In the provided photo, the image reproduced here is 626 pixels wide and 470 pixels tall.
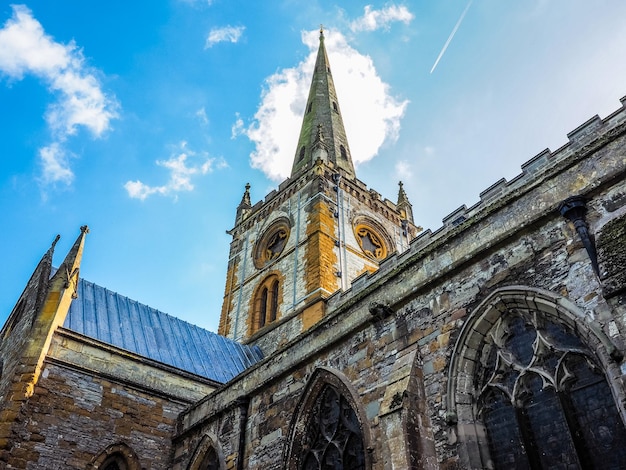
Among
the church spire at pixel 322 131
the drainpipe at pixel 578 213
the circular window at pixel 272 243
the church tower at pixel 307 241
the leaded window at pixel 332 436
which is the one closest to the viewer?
the drainpipe at pixel 578 213

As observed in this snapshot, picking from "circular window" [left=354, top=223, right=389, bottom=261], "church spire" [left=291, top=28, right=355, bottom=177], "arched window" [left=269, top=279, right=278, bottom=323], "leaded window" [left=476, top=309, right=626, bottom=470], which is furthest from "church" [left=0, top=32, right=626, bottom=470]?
"church spire" [left=291, top=28, right=355, bottom=177]

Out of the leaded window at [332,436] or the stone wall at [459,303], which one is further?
the leaded window at [332,436]

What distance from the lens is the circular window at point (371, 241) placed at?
77.5 feet

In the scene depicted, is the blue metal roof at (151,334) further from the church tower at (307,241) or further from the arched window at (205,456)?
the arched window at (205,456)

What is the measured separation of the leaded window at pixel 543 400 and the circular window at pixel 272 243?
1670 cm

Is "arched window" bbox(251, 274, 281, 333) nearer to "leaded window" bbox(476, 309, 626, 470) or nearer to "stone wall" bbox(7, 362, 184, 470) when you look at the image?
"stone wall" bbox(7, 362, 184, 470)

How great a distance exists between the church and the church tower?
157 inches

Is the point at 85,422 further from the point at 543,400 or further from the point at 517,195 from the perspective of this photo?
the point at 517,195

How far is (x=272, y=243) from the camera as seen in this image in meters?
24.9

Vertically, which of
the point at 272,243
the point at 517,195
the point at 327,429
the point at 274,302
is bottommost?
the point at 327,429

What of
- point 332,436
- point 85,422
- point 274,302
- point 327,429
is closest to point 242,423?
point 327,429

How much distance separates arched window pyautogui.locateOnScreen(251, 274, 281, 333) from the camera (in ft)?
72.8

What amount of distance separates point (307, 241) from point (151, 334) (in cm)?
760

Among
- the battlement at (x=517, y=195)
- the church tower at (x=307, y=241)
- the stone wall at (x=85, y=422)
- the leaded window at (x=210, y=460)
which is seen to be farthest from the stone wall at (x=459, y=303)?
the church tower at (x=307, y=241)
